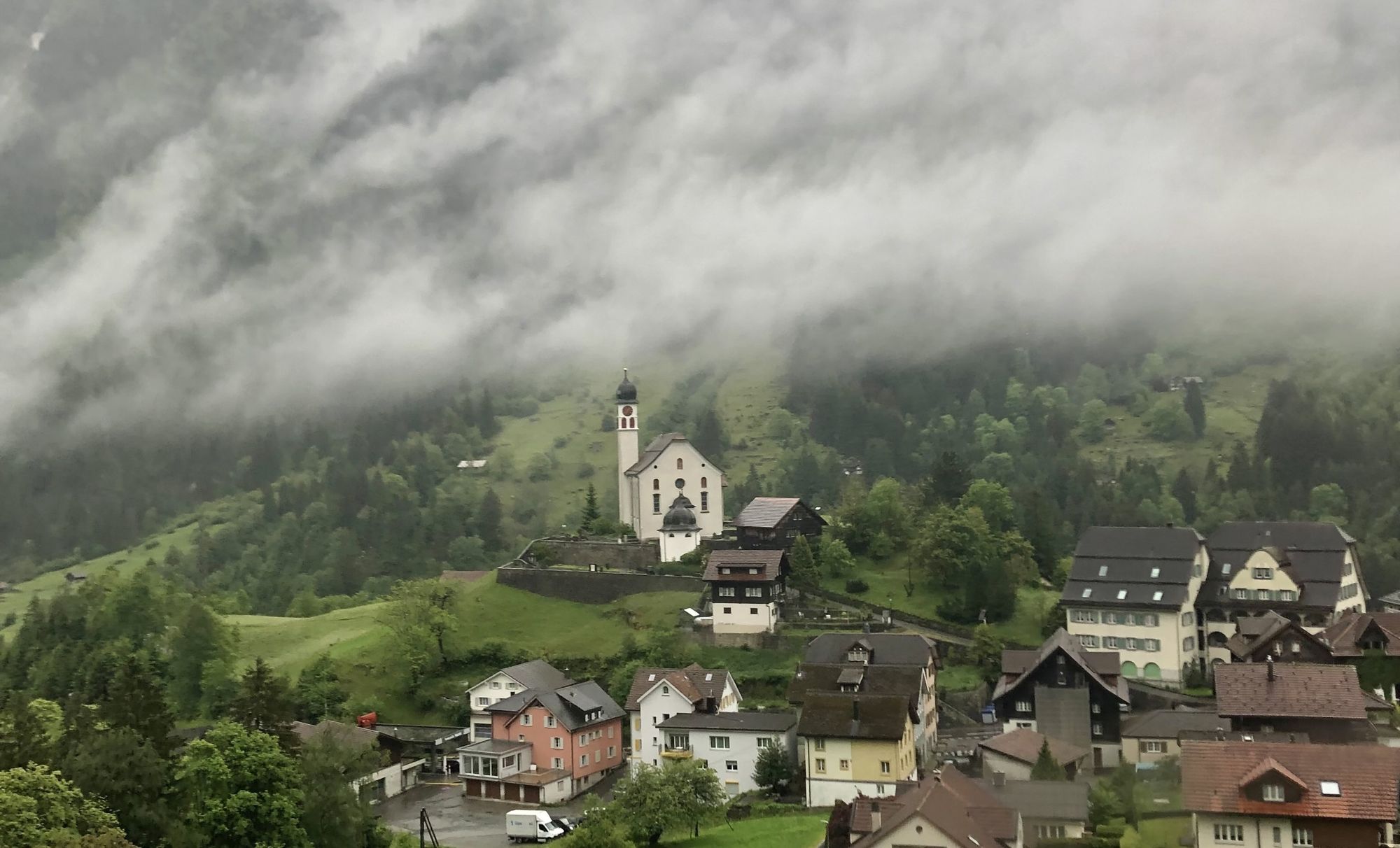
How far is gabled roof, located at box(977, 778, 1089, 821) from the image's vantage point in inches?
1923

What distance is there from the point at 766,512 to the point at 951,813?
47950 mm

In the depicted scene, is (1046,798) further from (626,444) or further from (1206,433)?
(1206,433)

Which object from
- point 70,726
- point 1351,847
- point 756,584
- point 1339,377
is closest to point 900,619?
point 756,584

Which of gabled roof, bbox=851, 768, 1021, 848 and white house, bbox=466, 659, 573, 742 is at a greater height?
white house, bbox=466, 659, 573, 742

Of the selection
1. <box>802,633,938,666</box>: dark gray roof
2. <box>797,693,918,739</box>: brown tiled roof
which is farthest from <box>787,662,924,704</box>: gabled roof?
<box>802,633,938,666</box>: dark gray roof

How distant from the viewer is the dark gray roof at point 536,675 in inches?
2953

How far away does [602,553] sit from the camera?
316ft

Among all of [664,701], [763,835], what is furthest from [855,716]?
[664,701]

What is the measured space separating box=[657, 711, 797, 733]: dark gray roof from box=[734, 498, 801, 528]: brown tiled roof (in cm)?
2378

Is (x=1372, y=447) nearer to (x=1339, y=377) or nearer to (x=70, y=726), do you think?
(x=1339, y=377)

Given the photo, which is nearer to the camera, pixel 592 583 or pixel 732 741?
pixel 732 741

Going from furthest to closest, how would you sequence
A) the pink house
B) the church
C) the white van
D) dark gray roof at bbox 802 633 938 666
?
the church, dark gray roof at bbox 802 633 938 666, the pink house, the white van

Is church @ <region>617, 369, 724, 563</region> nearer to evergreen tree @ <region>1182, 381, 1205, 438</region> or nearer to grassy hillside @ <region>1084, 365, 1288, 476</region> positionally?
grassy hillside @ <region>1084, 365, 1288, 476</region>

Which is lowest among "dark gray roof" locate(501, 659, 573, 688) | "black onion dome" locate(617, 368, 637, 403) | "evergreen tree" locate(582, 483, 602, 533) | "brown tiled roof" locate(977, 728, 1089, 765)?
"brown tiled roof" locate(977, 728, 1089, 765)
